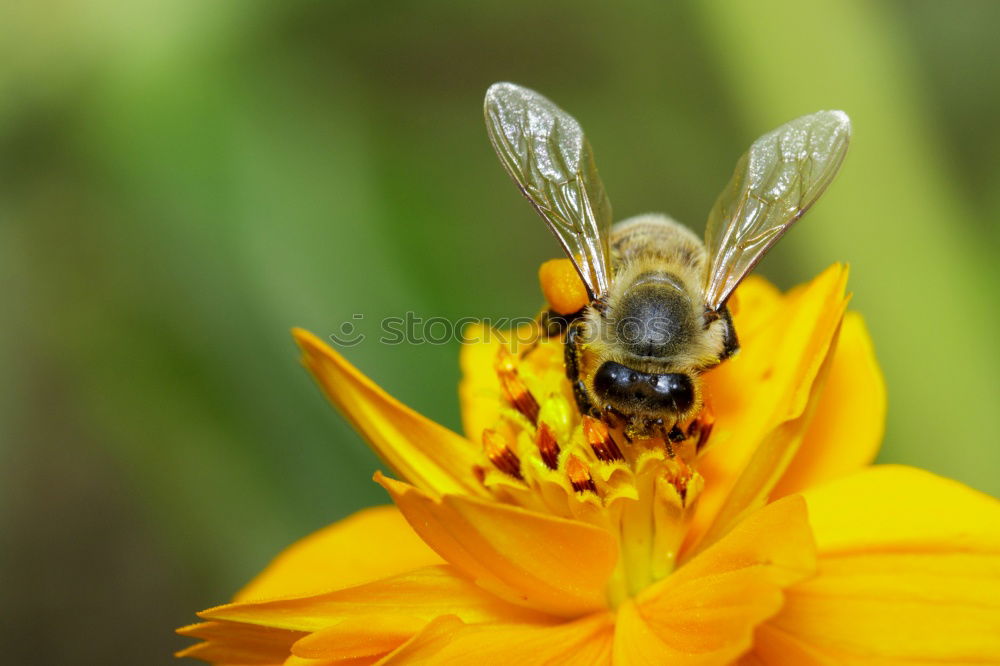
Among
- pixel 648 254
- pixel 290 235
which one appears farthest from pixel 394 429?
Answer: pixel 290 235

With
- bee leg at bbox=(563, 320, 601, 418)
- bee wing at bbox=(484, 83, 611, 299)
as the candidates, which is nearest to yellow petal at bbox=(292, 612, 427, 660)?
bee leg at bbox=(563, 320, 601, 418)

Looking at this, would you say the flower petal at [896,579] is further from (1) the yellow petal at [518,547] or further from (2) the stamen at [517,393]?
(2) the stamen at [517,393]

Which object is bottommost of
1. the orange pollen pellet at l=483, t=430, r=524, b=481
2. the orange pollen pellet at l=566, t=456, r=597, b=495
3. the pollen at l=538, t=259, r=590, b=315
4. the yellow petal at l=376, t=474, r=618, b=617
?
the yellow petal at l=376, t=474, r=618, b=617

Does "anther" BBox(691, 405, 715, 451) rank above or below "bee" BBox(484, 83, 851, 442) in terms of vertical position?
below

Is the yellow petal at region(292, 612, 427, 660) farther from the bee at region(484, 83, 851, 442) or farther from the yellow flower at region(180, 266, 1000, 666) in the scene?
the bee at region(484, 83, 851, 442)

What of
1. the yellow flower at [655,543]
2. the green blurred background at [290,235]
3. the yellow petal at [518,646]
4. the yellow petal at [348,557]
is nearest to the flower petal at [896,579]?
the yellow flower at [655,543]

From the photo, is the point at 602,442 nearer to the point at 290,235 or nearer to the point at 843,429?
the point at 843,429
